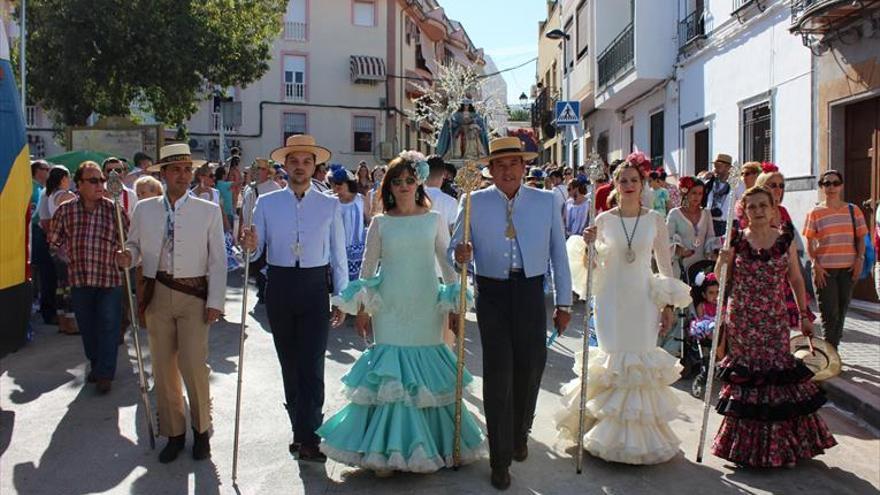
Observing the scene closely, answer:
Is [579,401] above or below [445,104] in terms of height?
below

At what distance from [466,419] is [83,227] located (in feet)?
13.7

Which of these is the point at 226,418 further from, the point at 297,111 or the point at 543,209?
the point at 297,111

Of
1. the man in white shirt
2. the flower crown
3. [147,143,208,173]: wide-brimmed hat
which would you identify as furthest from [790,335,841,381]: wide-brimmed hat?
[147,143,208,173]: wide-brimmed hat

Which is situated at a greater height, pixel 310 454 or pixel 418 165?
pixel 418 165

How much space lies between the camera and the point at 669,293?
5.41m

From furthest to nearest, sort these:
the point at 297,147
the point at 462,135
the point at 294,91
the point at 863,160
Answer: the point at 294,91
the point at 462,135
the point at 863,160
the point at 297,147

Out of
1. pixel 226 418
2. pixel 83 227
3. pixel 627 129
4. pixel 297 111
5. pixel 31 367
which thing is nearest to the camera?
pixel 226 418

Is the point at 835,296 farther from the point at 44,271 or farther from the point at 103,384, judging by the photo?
the point at 44,271

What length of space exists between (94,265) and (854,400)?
6562 mm

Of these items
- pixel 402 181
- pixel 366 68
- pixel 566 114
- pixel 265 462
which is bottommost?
pixel 265 462

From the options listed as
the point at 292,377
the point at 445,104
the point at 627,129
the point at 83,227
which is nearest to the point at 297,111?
the point at 445,104

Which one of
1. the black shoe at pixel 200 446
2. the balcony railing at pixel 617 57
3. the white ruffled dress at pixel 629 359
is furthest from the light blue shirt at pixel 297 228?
the balcony railing at pixel 617 57

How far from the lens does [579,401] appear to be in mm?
5477

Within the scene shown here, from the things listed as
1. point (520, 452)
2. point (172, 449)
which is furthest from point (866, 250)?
point (172, 449)
